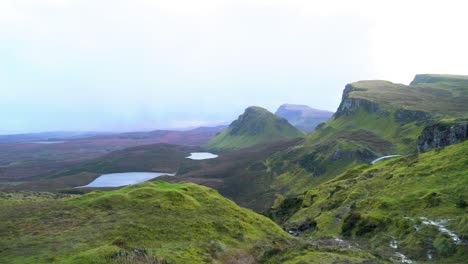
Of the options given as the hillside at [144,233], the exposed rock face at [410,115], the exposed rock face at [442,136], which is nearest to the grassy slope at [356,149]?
the exposed rock face at [410,115]

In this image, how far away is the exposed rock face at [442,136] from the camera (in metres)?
83.1

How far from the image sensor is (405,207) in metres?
51.2

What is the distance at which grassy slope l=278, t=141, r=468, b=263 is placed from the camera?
40.3 metres

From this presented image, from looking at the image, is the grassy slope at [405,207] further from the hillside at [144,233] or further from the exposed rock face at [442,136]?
the exposed rock face at [442,136]

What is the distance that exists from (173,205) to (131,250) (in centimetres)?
1457

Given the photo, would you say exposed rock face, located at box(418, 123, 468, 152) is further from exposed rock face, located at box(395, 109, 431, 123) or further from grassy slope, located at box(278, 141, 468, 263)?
exposed rock face, located at box(395, 109, 431, 123)

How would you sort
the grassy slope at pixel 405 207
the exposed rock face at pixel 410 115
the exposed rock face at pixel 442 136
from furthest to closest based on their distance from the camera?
1. the exposed rock face at pixel 410 115
2. the exposed rock face at pixel 442 136
3. the grassy slope at pixel 405 207

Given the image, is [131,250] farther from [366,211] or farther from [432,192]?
[432,192]

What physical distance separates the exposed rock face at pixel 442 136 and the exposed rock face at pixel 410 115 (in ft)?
274

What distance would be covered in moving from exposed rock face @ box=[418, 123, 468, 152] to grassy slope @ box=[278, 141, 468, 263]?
48.9 ft

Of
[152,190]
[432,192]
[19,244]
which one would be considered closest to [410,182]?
[432,192]

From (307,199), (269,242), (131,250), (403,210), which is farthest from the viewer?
(307,199)

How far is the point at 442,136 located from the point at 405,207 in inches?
2006

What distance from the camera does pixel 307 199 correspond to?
87.5 m
